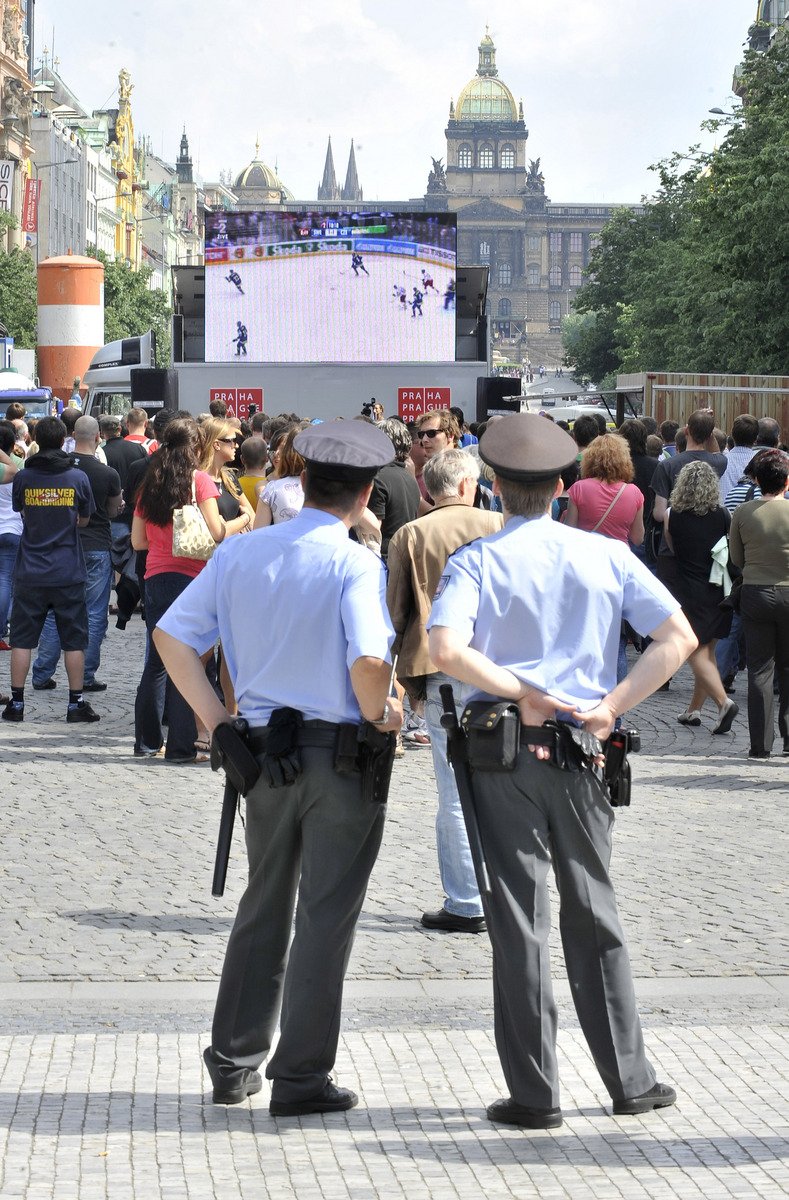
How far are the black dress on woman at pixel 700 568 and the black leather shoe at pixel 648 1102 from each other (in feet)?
22.9

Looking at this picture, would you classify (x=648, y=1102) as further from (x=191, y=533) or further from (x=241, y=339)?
(x=241, y=339)

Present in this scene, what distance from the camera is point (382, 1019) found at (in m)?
5.56

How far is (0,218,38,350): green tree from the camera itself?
62844 millimetres

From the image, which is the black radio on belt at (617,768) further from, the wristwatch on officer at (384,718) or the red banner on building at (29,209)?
the red banner on building at (29,209)

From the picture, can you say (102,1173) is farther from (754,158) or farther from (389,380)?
(754,158)

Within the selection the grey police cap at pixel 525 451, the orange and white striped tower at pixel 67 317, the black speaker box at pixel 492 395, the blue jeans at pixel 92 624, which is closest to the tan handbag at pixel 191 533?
the blue jeans at pixel 92 624

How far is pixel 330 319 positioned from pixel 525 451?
15996 mm

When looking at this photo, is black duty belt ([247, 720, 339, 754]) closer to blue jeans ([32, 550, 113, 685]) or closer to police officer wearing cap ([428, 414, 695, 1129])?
police officer wearing cap ([428, 414, 695, 1129])

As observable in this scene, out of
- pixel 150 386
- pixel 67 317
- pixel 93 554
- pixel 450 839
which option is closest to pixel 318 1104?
pixel 450 839

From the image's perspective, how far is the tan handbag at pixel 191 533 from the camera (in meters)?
9.48

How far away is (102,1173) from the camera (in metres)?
4.23

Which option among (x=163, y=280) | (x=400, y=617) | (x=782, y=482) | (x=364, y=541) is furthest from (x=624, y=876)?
(x=163, y=280)

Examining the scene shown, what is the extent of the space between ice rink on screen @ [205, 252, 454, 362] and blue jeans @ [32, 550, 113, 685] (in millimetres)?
7688

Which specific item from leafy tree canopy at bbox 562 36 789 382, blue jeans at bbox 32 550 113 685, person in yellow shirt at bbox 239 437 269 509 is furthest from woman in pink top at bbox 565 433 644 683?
leafy tree canopy at bbox 562 36 789 382
